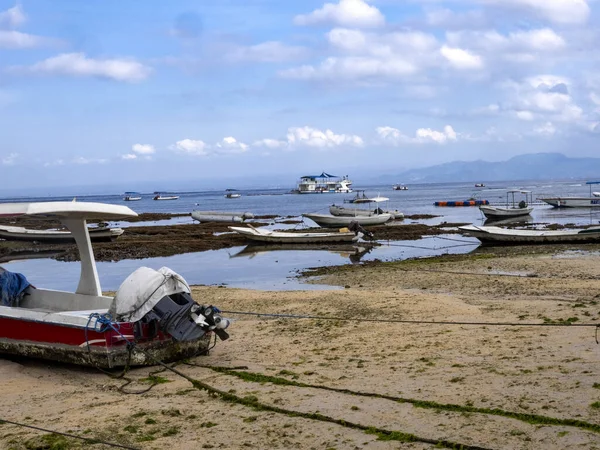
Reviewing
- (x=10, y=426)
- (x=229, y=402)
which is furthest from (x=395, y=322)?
(x=10, y=426)

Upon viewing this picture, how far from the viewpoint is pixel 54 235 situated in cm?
3847

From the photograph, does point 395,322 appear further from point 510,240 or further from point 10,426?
point 510,240

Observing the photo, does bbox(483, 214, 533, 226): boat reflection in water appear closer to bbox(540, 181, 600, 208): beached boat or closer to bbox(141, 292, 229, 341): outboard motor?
bbox(540, 181, 600, 208): beached boat

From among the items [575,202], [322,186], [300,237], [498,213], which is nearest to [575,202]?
[575,202]

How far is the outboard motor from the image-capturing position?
32.9 feet

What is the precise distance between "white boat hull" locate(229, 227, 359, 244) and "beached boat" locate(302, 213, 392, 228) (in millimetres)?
9047

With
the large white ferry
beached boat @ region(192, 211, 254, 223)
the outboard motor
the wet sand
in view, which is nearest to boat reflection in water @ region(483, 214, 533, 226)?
the wet sand

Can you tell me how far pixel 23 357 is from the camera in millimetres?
11094

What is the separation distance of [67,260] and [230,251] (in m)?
7.75

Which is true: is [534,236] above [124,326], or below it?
below

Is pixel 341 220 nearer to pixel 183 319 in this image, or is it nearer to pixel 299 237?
pixel 299 237

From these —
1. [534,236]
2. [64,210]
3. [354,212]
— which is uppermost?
[64,210]

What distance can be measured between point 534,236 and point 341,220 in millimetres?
16568

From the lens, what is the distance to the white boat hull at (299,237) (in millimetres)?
33969
